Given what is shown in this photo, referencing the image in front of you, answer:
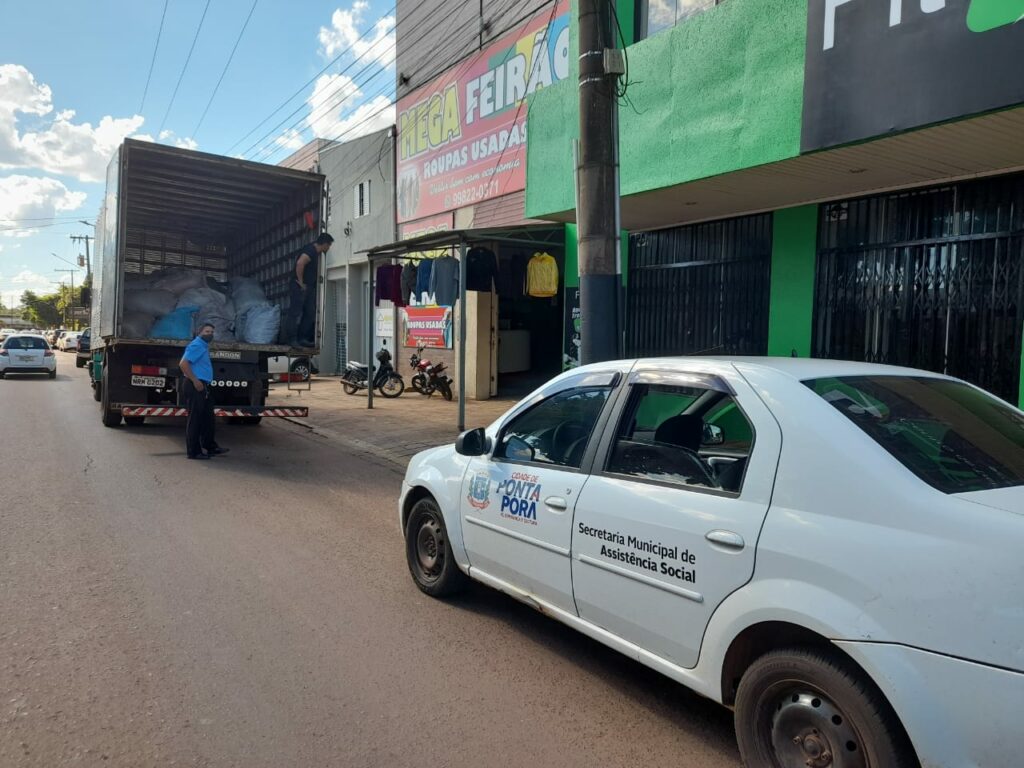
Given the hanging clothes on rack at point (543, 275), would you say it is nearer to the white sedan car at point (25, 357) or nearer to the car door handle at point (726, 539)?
the car door handle at point (726, 539)

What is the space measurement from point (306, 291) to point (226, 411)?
2.24 metres

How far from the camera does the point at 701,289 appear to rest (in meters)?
9.73

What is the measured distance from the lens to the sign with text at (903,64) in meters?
5.01

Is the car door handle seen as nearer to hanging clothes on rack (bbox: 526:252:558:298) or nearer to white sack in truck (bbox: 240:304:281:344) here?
hanging clothes on rack (bbox: 526:252:558:298)

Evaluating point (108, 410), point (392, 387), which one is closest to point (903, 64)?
point (108, 410)

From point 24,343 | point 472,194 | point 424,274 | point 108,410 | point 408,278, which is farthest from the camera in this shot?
point 24,343

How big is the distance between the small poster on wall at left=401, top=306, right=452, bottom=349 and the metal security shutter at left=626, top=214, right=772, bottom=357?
20.9 feet

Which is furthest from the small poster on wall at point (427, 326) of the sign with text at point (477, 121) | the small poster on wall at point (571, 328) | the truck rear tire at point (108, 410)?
the truck rear tire at point (108, 410)

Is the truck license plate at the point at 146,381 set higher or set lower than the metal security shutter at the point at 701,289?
lower

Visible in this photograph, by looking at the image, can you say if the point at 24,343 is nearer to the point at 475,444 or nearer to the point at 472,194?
the point at 472,194

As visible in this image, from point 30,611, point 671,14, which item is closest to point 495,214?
point 671,14

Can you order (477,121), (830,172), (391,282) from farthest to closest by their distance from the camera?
(477,121), (391,282), (830,172)

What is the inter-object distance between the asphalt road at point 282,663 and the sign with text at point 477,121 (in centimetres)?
943

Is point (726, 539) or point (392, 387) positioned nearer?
point (726, 539)
